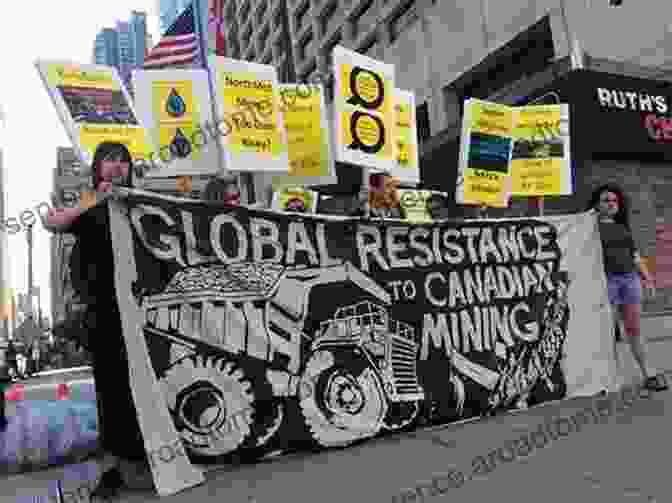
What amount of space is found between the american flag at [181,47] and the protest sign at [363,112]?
3.38m

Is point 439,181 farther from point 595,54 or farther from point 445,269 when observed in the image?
point 445,269

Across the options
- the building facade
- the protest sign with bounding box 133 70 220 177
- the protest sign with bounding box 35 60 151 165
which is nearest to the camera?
the protest sign with bounding box 35 60 151 165

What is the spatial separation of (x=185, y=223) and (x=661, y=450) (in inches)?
113

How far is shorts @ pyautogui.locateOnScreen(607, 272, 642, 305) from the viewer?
16.8 feet

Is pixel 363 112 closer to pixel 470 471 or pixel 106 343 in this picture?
pixel 106 343

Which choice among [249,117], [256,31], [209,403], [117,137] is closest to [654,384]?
[209,403]

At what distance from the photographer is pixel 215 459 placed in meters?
3.42

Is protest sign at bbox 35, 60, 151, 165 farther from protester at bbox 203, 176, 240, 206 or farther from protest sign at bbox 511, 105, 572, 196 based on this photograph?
protest sign at bbox 511, 105, 572, 196

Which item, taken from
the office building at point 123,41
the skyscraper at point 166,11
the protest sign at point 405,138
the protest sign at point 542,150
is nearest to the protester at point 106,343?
the protest sign at point 405,138

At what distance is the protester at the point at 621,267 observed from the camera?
5035mm

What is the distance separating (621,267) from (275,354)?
318cm

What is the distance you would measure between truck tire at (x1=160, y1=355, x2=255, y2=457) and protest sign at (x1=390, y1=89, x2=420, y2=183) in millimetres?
4785

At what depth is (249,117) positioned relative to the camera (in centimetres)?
639

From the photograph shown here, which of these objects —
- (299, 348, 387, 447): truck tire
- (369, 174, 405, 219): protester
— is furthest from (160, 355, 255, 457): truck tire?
(369, 174, 405, 219): protester
